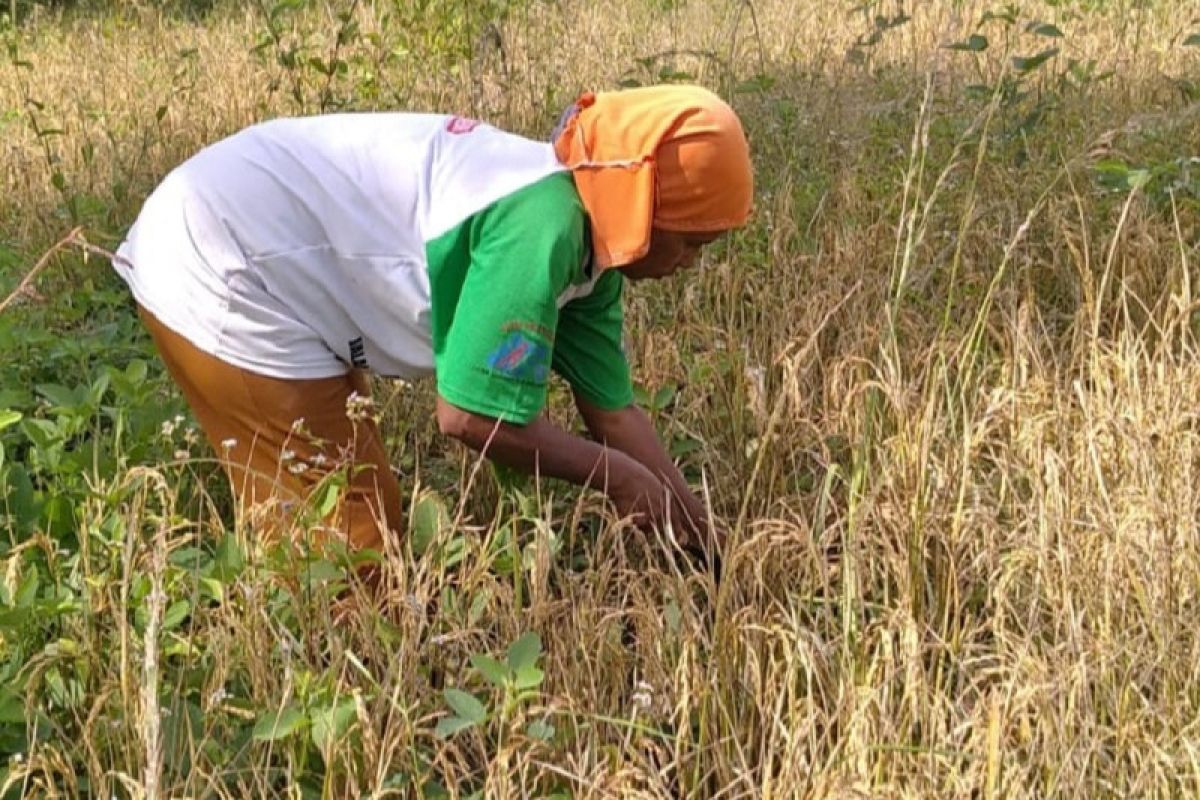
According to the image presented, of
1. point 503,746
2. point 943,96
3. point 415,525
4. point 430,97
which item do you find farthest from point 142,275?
point 943,96

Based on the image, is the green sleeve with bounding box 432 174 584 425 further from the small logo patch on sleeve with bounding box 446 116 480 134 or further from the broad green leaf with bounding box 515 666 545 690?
the broad green leaf with bounding box 515 666 545 690

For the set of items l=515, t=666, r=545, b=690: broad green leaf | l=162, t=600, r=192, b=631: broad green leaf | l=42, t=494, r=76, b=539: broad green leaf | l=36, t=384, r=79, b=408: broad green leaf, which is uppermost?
l=36, t=384, r=79, b=408: broad green leaf

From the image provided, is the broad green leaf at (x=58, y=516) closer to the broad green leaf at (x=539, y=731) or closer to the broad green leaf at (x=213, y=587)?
the broad green leaf at (x=213, y=587)

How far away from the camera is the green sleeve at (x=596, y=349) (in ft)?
7.27

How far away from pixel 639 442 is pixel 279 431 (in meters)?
0.61

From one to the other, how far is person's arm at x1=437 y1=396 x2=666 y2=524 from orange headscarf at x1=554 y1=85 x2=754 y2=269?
275 mm

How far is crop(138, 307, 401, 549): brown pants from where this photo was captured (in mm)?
2078

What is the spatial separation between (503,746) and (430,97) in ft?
9.71

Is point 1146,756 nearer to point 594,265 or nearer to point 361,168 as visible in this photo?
point 594,265

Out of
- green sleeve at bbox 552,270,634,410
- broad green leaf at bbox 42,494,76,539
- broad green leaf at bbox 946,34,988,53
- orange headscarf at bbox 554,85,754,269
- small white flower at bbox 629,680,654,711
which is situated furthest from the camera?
broad green leaf at bbox 946,34,988,53

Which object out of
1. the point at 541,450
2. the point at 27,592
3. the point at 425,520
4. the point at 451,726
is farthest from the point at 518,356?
the point at 27,592

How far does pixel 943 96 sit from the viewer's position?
166 inches

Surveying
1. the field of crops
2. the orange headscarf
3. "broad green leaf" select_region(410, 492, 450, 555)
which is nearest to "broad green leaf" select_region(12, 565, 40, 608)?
the field of crops

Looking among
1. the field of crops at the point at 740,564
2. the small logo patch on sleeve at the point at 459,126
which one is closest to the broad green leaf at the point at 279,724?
the field of crops at the point at 740,564
